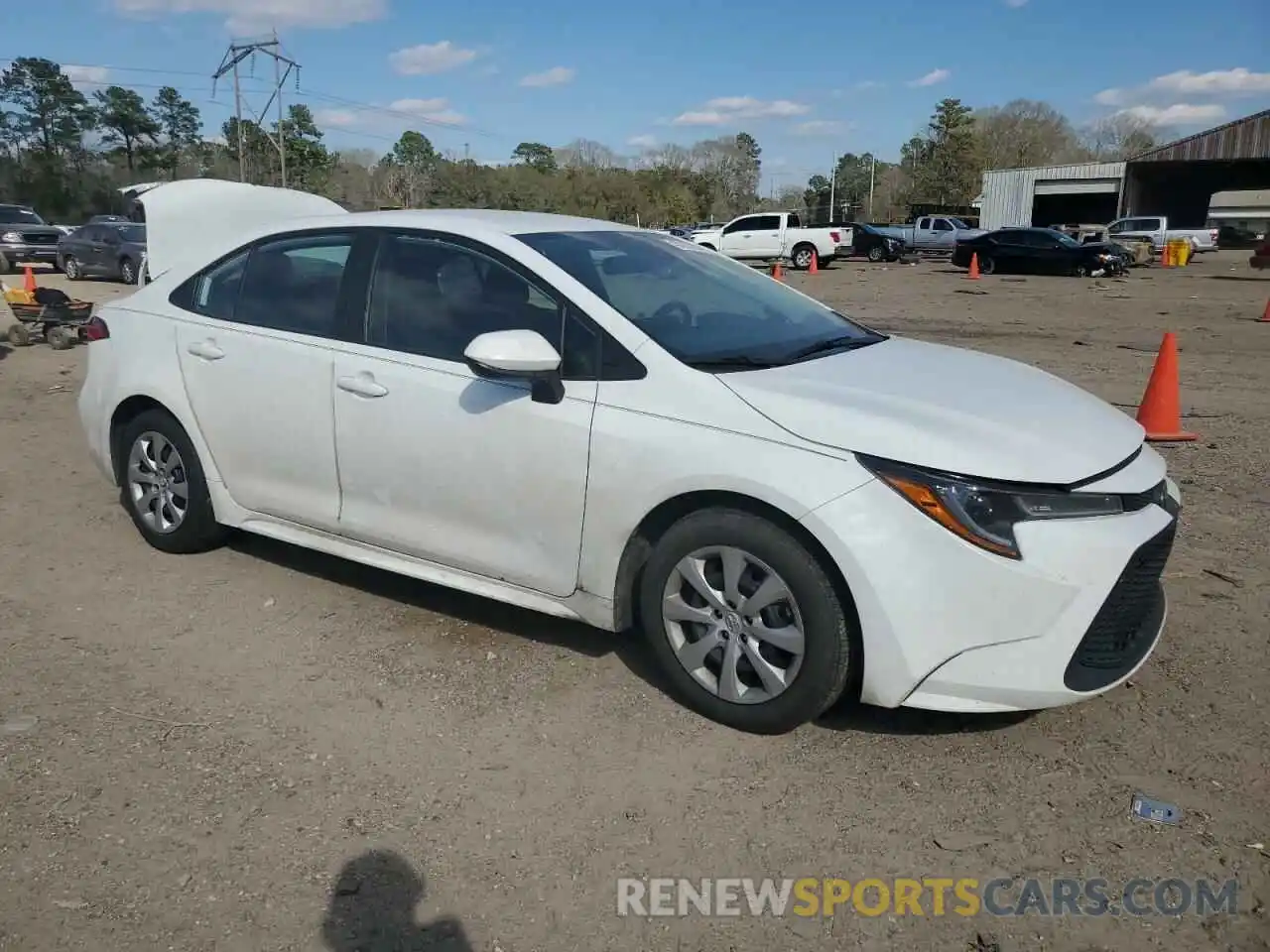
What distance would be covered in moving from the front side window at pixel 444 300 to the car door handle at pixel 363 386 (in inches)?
6.0

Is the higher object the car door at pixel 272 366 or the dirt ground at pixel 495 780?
the car door at pixel 272 366

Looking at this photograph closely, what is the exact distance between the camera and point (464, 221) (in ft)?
13.6

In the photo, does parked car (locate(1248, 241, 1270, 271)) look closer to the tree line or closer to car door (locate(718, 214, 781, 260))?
car door (locate(718, 214, 781, 260))

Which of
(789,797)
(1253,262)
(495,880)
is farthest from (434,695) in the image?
(1253,262)

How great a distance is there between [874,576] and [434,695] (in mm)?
1666

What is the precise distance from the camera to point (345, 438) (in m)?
4.07

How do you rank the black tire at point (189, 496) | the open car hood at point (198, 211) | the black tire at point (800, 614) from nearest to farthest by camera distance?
the black tire at point (800, 614), the black tire at point (189, 496), the open car hood at point (198, 211)

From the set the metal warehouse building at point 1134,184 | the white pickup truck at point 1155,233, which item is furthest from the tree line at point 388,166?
the white pickup truck at point 1155,233

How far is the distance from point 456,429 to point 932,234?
37451 mm

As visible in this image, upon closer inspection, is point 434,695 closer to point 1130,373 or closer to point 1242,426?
point 1242,426

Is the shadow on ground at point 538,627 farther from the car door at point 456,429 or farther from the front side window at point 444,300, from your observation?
the front side window at point 444,300

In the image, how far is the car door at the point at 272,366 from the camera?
4.20 metres

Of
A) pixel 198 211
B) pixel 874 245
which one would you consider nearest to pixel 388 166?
pixel 874 245

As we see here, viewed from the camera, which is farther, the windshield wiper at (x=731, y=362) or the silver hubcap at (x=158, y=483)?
the silver hubcap at (x=158, y=483)
